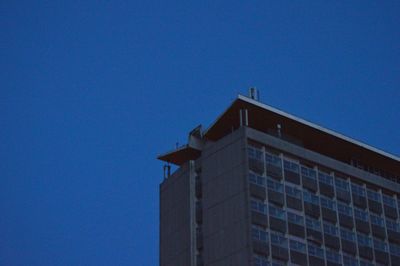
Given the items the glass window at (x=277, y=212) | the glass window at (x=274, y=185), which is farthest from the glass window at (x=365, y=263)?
the glass window at (x=274, y=185)

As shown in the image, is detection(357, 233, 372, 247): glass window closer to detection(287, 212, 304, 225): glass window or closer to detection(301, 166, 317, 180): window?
detection(301, 166, 317, 180): window

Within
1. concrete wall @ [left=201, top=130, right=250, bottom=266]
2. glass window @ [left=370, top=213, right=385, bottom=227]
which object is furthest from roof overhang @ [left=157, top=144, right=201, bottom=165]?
glass window @ [left=370, top=213, right=385, bottom=227]

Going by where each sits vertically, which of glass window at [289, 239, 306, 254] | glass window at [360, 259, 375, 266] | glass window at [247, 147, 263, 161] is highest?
glass window at [247, 147, 263, 161]

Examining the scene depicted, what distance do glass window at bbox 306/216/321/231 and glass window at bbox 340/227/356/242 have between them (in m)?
4.21

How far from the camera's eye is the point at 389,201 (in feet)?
395

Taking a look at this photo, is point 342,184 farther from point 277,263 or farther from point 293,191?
point 277,263

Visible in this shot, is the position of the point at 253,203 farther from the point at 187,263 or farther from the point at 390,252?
the point at 390,252

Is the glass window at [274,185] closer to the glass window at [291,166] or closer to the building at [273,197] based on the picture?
the building at [273,197]

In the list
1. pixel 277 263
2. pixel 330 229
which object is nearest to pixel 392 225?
pixel 330 229

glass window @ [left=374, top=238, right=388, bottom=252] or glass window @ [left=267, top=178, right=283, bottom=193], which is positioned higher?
glass window @ [left=267, top=178, right=283, bottom=193]

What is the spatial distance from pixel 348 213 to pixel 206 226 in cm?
1969

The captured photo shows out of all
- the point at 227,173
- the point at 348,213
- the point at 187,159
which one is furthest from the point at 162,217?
the point at 348,213

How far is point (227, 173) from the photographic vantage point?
105m

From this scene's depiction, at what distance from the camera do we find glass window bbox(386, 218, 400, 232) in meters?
118
